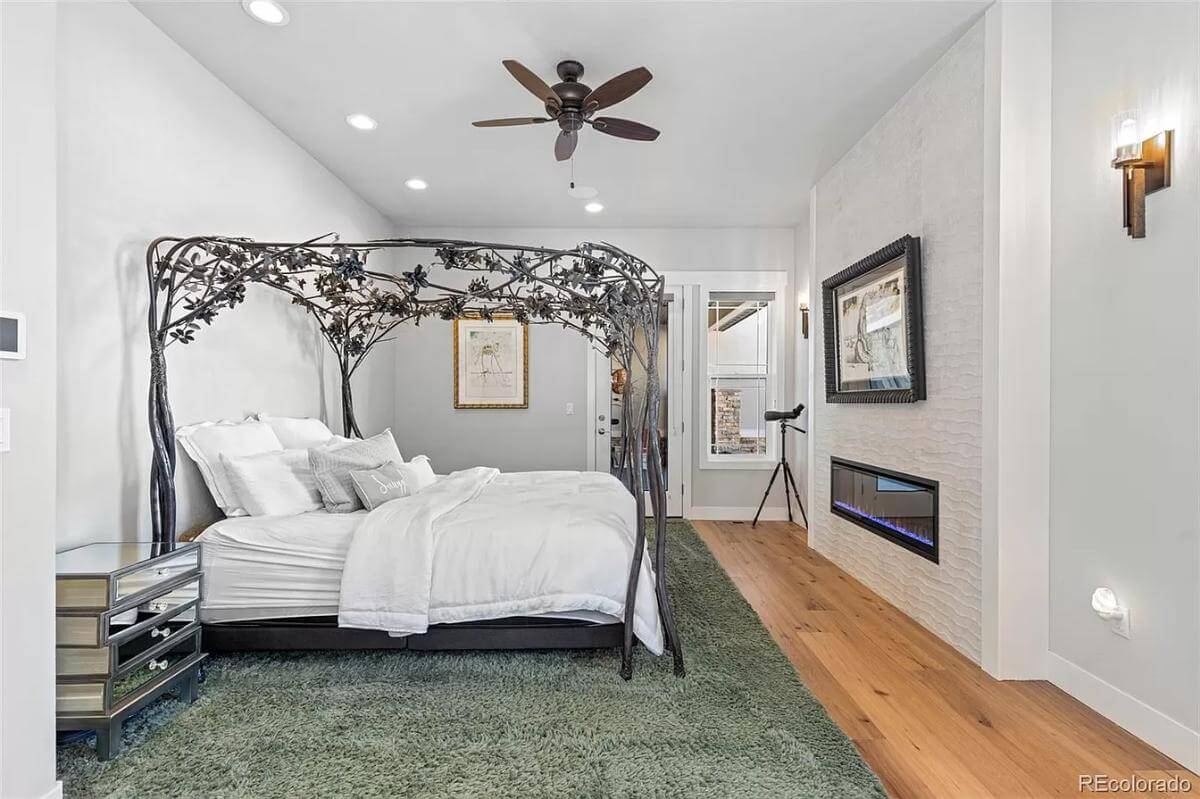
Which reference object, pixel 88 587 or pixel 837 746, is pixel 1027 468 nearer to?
pixel 837 746

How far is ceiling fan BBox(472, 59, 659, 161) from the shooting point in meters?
2.51

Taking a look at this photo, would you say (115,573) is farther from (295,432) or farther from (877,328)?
(877,328)

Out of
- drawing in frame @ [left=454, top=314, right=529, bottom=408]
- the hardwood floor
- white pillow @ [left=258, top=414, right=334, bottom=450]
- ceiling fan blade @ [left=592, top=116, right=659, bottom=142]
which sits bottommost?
the hardwood floor

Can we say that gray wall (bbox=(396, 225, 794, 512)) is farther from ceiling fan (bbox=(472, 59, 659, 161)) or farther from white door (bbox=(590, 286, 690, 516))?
ceiling fan (bbox=(472, 59, 659, 161))

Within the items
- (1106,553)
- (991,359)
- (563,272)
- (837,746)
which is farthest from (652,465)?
(1106,553)

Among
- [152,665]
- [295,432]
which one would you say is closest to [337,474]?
[295,432]

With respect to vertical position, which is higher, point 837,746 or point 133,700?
point 133,700

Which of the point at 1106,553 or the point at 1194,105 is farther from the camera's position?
the point at 1106,553

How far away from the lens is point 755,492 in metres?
5.65

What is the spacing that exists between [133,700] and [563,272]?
2.11m

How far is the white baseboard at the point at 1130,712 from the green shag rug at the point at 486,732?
3.26 feet

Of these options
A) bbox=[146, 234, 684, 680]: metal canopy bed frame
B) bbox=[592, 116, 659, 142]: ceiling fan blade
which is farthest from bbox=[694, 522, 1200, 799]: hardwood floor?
bbox=[592, 116, 659, 142]: ceiling fan blade

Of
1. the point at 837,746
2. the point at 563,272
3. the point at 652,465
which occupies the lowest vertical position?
the point at 837,746

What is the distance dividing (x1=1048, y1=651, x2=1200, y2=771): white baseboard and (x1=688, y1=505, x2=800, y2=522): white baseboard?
3.23 meters
